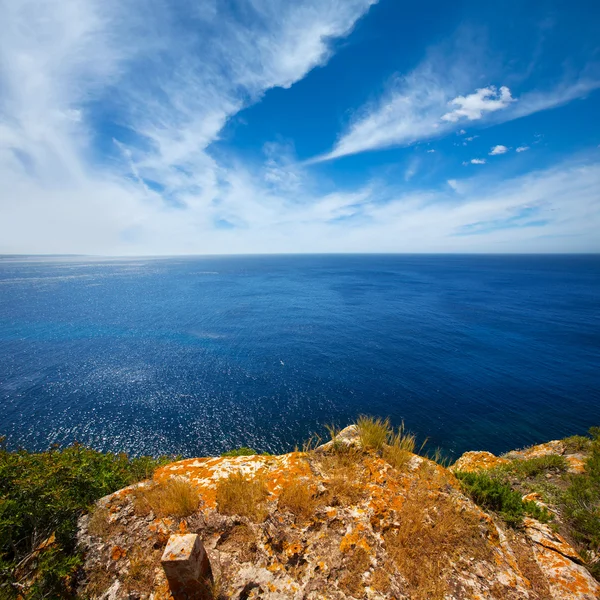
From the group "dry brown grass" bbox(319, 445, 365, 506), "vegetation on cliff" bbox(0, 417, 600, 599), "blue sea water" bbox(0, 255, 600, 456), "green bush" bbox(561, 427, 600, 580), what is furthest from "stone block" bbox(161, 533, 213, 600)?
"blue sea water" bbox(0, 255, 600, 456)

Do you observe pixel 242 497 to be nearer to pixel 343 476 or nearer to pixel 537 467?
pixel 343 476

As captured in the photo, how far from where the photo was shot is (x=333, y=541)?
5547 millimetres

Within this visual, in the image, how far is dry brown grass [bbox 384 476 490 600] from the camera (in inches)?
194

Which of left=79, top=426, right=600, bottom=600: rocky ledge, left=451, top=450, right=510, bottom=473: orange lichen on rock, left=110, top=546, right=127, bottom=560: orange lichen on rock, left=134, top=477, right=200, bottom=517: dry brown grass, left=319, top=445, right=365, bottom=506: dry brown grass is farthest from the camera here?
left=451, top=450, right=510, bottom=473: orange lichen on rock

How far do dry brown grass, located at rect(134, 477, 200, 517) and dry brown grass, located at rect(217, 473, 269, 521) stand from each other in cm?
60

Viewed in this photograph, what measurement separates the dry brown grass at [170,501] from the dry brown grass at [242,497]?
1.98 feet

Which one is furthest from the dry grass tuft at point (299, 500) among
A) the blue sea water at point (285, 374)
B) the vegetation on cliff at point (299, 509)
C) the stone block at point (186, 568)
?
the blue sea water at point (285, 374)

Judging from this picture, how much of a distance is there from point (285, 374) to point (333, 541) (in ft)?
112

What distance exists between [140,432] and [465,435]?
34250 mm

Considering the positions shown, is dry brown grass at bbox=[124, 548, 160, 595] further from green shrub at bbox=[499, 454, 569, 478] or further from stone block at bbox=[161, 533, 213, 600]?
green shrub at bbox=[499, 454, 569, 478]

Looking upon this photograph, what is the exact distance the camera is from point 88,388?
3566 cm

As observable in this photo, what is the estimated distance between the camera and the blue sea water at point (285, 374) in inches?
1117

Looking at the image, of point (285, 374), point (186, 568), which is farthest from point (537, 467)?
point (285, 374)

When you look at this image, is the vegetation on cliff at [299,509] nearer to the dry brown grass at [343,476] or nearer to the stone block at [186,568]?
the dry brown grass at [343,476]
